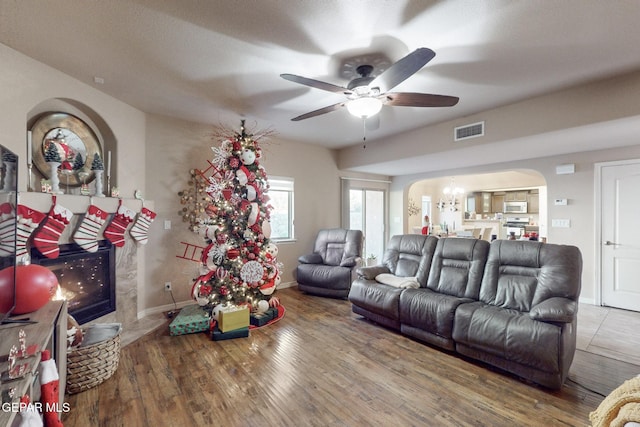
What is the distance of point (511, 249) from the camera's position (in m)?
2.85

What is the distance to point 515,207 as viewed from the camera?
9609 mm

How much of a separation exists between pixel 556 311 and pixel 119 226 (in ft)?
13.7

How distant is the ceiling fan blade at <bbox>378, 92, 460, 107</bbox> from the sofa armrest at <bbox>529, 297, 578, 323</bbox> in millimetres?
1761

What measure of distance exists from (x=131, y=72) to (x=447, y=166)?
198 inches

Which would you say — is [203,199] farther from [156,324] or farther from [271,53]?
[271,53]

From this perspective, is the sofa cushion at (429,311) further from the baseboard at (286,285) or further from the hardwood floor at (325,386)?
the baseboard at (286,285)

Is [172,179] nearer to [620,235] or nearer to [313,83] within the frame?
[313,83]

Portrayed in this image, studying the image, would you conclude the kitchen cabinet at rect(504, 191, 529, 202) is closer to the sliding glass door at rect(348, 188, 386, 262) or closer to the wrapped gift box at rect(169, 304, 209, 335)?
the sliding glass door at rect(348, 188, 386, 262)

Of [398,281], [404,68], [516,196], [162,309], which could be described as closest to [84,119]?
[162,309]

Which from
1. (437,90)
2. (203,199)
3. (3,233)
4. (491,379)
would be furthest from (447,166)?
(3,233)

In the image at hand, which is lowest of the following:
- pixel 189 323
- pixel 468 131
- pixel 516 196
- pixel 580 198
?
pixel 189 323

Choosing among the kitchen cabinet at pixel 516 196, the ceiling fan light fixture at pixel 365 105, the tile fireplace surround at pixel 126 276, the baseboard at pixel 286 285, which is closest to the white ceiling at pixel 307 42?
the ceiling fan light fixture at pixel 365 105

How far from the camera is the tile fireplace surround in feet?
9.07

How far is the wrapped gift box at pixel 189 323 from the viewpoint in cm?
307
